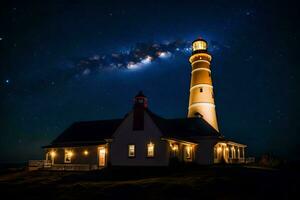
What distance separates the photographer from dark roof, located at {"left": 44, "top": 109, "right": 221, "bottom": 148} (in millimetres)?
33906

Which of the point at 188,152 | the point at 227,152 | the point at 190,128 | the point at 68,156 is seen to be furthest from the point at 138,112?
the point at 227,152

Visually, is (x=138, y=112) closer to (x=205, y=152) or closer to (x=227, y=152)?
(x=205, y=152)

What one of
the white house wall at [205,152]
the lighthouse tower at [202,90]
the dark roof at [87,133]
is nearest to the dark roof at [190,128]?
the white house wall at [205,152]

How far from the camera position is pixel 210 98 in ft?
135

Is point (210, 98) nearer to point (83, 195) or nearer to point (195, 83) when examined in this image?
point (195, 83)

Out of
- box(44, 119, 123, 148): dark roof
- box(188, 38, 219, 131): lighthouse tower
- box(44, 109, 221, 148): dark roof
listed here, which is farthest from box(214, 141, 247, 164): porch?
box(44, 119, 123, 148): dark roof

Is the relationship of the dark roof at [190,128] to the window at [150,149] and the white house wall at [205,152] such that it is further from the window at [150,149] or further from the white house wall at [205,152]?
the window at [150,149]

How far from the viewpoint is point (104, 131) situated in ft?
116

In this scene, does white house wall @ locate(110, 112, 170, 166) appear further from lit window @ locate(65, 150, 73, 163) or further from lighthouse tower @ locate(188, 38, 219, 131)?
lighthouse tower @ locate(188, 38, 219, 131)

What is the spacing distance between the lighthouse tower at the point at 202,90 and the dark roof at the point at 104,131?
12.0 ft

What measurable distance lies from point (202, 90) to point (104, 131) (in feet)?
49.6

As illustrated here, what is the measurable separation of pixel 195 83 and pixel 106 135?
1551cm

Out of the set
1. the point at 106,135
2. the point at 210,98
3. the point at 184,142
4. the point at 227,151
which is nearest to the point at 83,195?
the point at 184,142

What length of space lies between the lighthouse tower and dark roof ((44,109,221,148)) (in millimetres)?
3646
